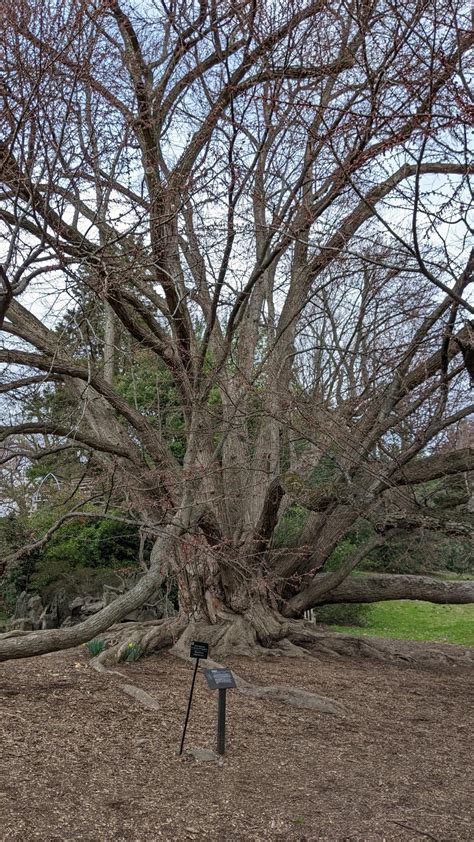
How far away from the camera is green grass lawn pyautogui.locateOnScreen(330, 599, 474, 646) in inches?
538

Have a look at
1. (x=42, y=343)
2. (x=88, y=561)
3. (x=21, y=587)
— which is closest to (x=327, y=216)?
(x=42, y=343)

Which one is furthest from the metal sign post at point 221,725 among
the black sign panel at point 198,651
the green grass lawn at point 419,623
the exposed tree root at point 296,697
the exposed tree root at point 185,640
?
the green grass lawn at point 419,623

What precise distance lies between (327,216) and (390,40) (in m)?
4.07

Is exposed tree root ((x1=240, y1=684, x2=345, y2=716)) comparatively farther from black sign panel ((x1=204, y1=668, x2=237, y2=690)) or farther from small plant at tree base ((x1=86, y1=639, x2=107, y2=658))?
small plant at tree base ((x1=86, y1=639, x2=107, y2=658))

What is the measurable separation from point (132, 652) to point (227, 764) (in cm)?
328

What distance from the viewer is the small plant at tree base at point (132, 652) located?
293 inches

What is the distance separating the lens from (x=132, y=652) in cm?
749

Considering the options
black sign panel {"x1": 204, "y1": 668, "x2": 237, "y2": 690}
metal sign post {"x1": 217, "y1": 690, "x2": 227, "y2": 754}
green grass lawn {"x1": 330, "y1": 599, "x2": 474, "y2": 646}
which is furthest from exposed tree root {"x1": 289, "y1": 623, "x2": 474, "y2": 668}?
black sign panel {"x1": 204, "y1": 668, "x2": 237, "y2": 690}

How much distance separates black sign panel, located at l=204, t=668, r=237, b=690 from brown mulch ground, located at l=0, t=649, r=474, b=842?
0.51 meters

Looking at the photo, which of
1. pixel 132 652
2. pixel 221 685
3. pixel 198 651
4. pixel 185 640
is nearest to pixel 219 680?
pixel 221 685

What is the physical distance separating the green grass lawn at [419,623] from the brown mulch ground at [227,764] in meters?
6.86

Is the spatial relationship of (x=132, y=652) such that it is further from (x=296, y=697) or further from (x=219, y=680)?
(x=219, y=680)

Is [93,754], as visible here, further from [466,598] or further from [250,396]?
[466,598]

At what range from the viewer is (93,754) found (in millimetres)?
4430
